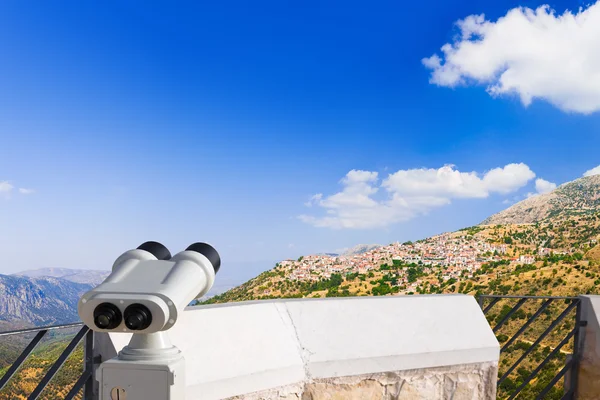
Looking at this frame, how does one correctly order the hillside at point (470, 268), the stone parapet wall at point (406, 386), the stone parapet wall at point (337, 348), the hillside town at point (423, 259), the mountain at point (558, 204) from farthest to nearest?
1. the mountain at point (558, 204)
2. the hillside town at point (423, 259)
3. the hillside at point (470, 268)
4. the stone parapet wall at point (406, 386)
5. the stone parapet wall at point (337, 348)

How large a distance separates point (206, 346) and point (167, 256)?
1.94ft

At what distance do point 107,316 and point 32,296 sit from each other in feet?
226

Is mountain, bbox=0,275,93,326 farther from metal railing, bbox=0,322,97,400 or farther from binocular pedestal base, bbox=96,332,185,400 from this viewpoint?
binocular pedestal base, bbox=96,332,185,400

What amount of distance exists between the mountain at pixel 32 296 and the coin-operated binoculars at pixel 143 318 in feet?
167

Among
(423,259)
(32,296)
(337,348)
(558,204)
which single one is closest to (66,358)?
(337,348)

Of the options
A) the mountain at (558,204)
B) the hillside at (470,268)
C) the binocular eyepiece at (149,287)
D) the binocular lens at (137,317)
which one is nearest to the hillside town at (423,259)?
the hillside at (470,268)

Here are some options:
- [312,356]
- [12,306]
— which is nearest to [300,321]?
[312,356]

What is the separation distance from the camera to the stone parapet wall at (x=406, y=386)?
8.39 feet

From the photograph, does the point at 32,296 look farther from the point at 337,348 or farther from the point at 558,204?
the point at 558,204

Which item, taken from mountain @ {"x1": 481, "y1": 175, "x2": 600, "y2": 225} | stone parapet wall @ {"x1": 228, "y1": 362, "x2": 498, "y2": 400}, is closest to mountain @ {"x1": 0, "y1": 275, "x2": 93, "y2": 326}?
stone parapet wall @ {"x1": 228, "y1": 362, "x2": 498, "y2": 400}

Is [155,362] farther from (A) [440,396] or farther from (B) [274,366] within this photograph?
(A) [440,396]

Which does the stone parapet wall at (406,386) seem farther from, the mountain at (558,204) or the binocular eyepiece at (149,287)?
the mountain at (558,204)

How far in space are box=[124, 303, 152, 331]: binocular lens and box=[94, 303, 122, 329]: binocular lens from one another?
34 millimetres

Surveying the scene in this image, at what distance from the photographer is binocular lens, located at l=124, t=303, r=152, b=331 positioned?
5.23 ft
